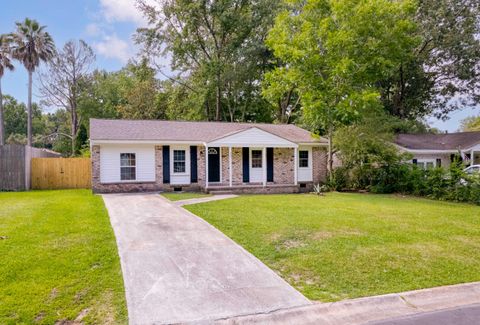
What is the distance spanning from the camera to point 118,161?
604 inches

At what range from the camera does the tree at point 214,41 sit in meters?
27.0

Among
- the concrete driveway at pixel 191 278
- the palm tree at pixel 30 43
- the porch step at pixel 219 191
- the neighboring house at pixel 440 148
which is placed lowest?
the concrete driveway at pixel 191 278

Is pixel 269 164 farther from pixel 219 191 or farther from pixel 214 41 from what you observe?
pixel 214 41

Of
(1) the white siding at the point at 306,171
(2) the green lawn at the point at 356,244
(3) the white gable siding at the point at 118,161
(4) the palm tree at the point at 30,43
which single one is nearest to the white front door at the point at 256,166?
(1) the white siding at the point at 306,171

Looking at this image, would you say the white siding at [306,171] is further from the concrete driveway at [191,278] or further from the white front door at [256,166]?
the concrete driveway at [191,278]

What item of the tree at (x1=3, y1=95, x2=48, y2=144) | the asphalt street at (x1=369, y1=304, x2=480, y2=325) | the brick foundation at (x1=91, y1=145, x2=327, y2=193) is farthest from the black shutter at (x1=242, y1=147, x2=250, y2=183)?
the tree at (x1=3, y1=95, x2=48, y2=144)

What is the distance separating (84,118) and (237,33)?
19.8m

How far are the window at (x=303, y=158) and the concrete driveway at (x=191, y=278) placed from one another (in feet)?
38.4

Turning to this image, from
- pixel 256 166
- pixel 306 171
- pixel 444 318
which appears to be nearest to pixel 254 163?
pixel 256 166

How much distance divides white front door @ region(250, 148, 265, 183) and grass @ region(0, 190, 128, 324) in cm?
1006

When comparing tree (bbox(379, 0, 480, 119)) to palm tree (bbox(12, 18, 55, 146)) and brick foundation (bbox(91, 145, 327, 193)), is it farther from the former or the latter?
palm tree (bbox(12, 18, 55, 146))

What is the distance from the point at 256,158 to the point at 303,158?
289 cm

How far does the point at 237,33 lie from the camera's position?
27812mm

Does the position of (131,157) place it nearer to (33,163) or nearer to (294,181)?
(33,163)
